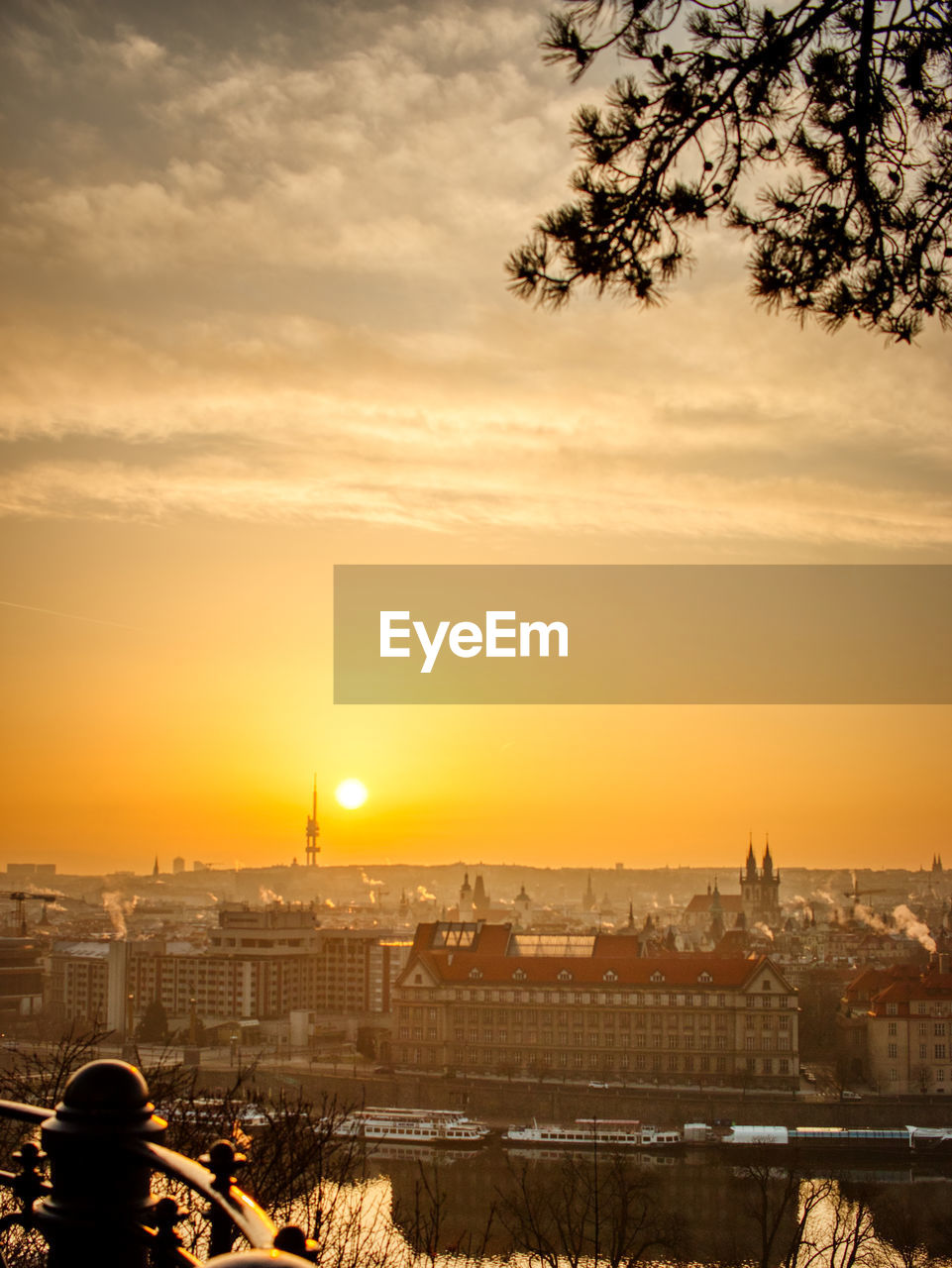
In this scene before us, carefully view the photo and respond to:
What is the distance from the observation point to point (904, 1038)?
22.7 meters

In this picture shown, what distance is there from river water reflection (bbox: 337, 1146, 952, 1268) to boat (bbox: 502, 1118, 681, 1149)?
412mm

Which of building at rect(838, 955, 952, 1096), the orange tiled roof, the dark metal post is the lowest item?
building at rect(838, 955, 952, 1096)

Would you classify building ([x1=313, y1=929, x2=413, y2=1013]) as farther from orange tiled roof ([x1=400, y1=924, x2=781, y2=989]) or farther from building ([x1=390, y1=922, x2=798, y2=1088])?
building ([x1=390, y1=922, x2=798, y2=1088])

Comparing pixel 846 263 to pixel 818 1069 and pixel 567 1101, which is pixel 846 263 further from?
pixel 818 1069

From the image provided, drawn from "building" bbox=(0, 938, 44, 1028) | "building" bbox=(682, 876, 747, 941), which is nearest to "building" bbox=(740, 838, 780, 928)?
"building" bbox=(682, 876, 747, 941)

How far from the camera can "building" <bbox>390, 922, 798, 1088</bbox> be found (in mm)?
22828

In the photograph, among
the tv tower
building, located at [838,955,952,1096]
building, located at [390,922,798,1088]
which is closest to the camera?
building, located at [838,955,952,1096]

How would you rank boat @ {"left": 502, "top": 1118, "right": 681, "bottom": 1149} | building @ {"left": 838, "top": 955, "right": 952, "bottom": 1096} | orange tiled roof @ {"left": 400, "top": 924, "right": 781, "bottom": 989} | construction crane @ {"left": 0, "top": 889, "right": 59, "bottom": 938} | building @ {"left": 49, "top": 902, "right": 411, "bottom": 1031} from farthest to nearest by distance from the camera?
construction crane @ {"left": 0, "top": 889, "right": 59, "bottom": 938}, building @ {"left": 49, "top": 902, "right": 411, "bottom": 1031}, orange tiled roof @ {"left": 400, "top": 924, "right": 781, "bottom": 989}, building @ {"left": 838, "top": 955, "right": 952, "bottom": 1096}, boat @ {"left": 502, "top": 1118, "right": 681, "bottom": 1149}

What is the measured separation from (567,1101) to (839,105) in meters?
20.0

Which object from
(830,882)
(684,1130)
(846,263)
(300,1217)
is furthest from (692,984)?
(830,882)

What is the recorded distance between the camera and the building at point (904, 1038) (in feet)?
73.5

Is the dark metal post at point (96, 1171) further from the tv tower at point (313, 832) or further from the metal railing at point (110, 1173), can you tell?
the tv tower at point (313, 832)

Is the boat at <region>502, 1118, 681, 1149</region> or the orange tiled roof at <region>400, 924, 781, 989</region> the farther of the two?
the orange tiled roof at <region>400, 924, 781, 989</region>

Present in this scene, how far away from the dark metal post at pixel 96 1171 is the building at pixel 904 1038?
74.8ft
